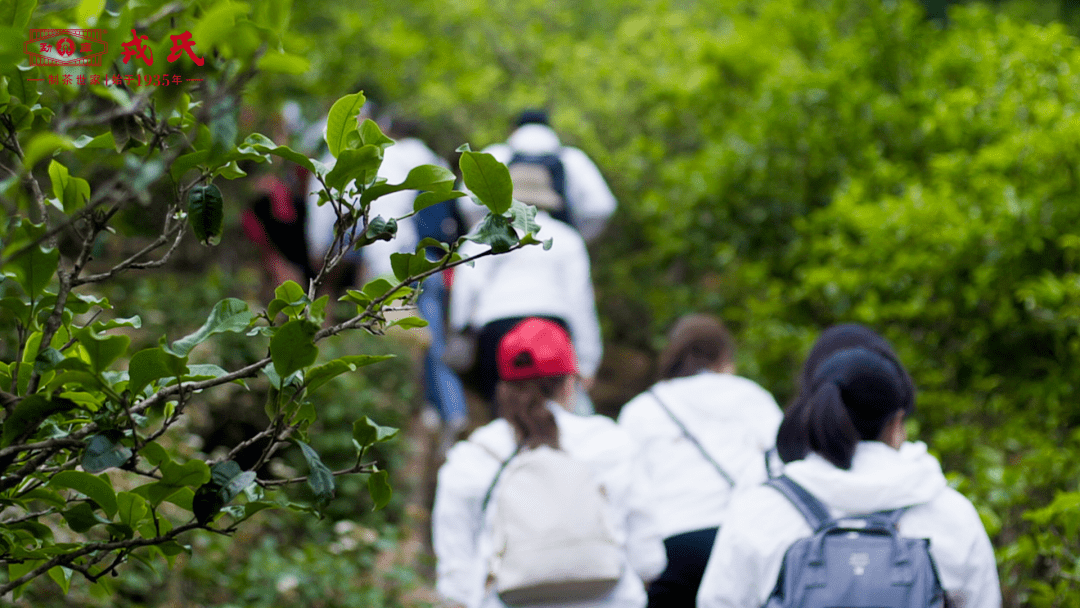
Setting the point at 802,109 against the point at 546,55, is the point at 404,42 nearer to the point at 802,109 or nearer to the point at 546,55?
the point at 546,55

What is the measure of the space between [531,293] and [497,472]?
213cm

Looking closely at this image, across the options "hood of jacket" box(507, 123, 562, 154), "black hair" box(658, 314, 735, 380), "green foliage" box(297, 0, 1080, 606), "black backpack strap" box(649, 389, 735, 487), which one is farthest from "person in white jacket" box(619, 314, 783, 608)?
"hood of jacket" box(507, 123, 562, 154)

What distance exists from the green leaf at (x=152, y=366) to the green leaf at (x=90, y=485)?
7.0 inches

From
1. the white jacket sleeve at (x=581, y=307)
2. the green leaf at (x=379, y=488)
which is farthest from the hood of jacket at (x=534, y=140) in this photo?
the green leaf at (x=379, y=488)

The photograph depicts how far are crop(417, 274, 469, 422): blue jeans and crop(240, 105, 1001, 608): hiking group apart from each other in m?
2.12

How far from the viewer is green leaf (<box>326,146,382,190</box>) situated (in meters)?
1.60

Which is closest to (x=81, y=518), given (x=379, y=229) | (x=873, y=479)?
(x=379, y=229)

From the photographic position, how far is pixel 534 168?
5605 millimetres

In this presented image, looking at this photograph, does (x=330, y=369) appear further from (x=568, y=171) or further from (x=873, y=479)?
(x=568, y=171)

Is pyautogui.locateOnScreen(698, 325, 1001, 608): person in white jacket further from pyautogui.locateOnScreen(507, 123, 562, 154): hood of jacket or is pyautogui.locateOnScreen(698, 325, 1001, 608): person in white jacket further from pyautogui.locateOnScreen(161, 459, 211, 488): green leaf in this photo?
pyautogui.locateOnScreen(507, 123, 562, 154): hood of jacket

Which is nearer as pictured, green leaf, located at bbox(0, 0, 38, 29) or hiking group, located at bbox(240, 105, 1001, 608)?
green leaf, located at bbox(0, 0, 38, 29)

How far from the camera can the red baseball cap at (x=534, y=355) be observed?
3.46 metres

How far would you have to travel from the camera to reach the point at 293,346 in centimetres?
160

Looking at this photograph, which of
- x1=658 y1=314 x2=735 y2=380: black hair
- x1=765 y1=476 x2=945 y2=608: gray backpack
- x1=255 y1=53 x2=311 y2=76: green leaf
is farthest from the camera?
x1=658 y1=314 x2=735 y2=380: black hair
